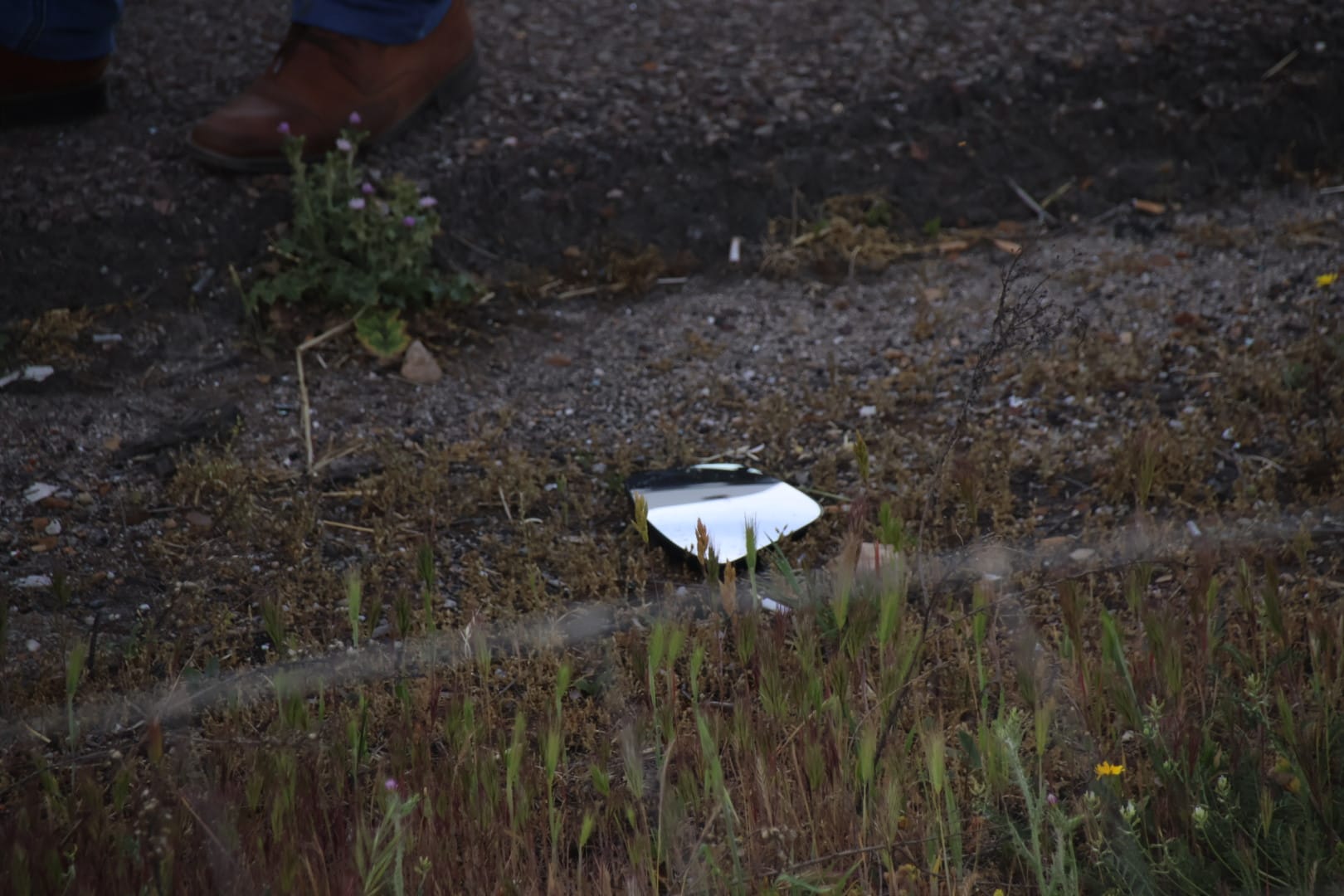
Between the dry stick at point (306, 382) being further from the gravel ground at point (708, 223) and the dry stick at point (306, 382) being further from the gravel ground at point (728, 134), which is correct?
the gravel ground at point (728, 134)

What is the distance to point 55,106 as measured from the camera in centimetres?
359

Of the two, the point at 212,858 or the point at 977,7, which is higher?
the point at 977,7

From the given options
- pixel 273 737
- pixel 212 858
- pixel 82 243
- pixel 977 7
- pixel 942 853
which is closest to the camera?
pixel 212 858

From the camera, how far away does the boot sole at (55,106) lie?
3.55m

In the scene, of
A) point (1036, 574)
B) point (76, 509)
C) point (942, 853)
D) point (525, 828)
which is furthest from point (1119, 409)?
point (76, 509)

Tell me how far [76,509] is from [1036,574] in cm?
191

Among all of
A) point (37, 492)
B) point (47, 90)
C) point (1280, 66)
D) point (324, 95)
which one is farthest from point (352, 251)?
point (1280, 66)

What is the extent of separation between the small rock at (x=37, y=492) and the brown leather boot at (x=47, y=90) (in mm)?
1613

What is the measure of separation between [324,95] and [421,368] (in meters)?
1.02

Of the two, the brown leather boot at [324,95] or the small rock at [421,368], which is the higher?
the brown leather boot at [324,95]

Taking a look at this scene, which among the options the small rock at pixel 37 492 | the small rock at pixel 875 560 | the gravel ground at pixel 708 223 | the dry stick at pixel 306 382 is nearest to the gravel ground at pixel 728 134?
the gravel ground at pixel 708 223

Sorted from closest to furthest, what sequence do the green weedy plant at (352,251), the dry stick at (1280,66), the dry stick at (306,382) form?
the dry stick at (306,382)
the green weedy plant at (352,251)
the dry stick at (1280,66)

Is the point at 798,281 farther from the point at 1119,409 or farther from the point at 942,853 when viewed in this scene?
the point at 942,853

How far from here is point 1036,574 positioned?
7.06 feet
